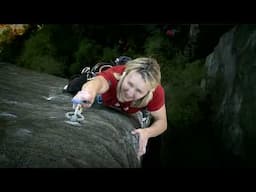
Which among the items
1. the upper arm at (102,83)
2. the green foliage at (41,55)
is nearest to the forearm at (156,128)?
the upper arm at (102,83)

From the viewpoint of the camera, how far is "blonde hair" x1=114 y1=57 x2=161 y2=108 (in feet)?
6.55

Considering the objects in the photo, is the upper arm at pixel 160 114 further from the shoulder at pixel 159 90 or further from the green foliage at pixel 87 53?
the green foliage at pixel 87 53

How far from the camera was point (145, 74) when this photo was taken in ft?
6.60

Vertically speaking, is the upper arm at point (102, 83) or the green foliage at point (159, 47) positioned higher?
the green foliage at point (159, 47)

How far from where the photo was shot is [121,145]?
6.71 feet

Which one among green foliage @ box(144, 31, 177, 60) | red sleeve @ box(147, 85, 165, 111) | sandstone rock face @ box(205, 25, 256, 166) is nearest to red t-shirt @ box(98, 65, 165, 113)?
red sleeve @ box(147, 85, 165, 111)

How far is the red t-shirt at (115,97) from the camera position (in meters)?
2.00

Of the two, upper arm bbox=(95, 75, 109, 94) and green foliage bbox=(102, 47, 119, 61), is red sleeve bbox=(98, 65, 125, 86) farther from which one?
green foliage bbox=(102, 47, 119, 61)

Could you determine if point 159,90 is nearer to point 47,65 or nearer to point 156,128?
point 156,128

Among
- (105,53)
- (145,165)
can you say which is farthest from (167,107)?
(105,53)

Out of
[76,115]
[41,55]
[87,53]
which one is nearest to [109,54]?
[87,53]

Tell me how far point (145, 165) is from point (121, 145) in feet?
0.69

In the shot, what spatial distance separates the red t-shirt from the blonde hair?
2 centimetres

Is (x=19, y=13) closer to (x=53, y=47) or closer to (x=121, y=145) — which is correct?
(x=53, y=47)
